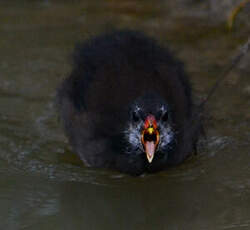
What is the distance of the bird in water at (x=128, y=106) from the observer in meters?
5.70

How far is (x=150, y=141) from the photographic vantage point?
5.59 meters

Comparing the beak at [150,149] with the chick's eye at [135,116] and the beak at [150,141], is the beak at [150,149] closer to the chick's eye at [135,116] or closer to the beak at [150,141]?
the beak at [150,141]

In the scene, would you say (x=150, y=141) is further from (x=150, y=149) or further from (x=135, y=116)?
(x=135, y=116)

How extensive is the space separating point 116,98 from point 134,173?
0.59 m

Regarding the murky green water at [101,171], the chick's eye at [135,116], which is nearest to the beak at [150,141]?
the chick's eye at [135,116]

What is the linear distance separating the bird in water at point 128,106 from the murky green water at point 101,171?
0.20 metres

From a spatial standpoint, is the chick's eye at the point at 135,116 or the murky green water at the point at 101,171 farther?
the chick's eye at the point at 135,116

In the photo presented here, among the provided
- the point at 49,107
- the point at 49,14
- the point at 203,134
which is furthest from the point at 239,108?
the point at 49,14

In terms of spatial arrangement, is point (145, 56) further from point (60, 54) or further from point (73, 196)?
point (60, 54)

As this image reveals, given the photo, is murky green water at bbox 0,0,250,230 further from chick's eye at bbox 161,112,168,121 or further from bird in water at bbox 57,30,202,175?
chick's eye at bbox 161,112,168,121

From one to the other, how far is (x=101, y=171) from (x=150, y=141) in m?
0.78

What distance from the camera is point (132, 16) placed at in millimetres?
9406

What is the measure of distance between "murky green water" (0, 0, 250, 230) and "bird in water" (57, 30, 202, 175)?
203 millimetres

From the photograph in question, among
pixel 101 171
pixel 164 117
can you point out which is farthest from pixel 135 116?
pixel 101 171
